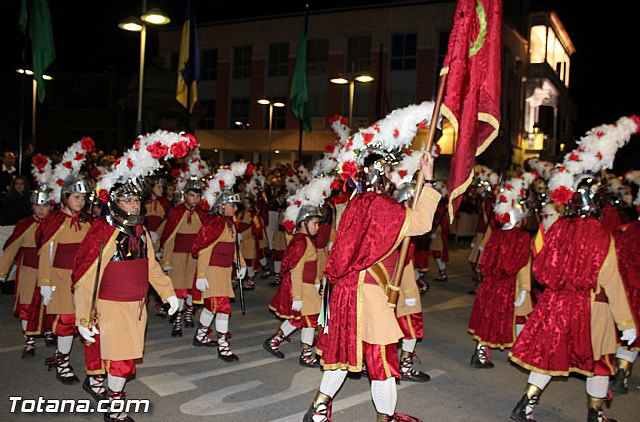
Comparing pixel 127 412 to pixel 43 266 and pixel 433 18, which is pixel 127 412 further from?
pixel 433 18

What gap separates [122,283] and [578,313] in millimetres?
4122

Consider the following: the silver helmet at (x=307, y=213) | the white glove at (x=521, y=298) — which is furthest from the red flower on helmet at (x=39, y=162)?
the white glove at (x=521, y=298)

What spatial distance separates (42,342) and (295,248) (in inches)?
141

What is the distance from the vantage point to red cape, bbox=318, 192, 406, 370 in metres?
4.64

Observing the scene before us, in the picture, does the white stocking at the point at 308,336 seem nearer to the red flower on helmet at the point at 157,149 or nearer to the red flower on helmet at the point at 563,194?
the red flower on helmet at the point at 157,149

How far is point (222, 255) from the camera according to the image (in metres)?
7.71

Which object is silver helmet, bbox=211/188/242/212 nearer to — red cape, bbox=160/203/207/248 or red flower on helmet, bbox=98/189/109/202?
red cape, bbox=160/203/207/248

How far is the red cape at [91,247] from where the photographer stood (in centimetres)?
517

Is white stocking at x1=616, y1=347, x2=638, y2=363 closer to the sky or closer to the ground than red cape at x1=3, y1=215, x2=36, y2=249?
closer to the ground

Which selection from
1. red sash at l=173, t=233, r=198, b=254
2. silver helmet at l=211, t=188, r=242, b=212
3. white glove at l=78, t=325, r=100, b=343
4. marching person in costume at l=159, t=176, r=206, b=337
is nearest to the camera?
white glove at l=78, t=325, r=100, b=343

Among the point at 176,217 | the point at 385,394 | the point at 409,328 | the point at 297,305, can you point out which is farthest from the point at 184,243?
the point at 385,394

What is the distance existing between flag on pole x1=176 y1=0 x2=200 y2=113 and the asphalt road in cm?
813

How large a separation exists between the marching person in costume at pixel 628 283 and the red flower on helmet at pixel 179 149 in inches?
202

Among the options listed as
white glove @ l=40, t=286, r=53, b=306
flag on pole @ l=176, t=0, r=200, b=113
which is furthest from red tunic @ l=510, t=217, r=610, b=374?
flag on pole @ l=176, t=0, r=200, b=113
